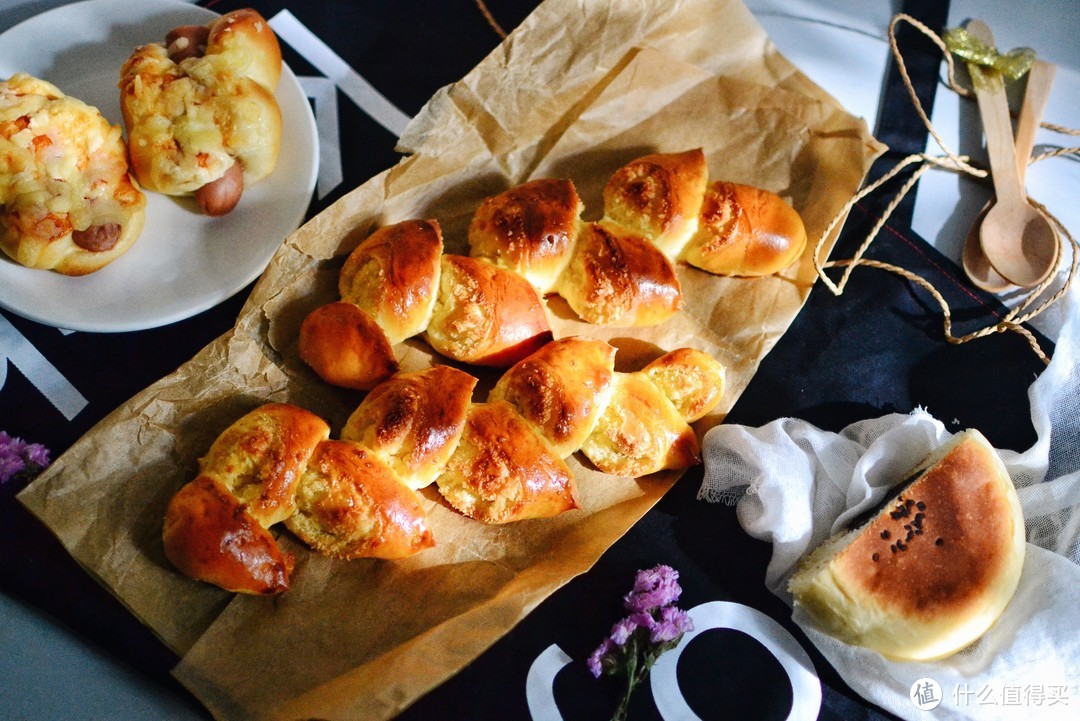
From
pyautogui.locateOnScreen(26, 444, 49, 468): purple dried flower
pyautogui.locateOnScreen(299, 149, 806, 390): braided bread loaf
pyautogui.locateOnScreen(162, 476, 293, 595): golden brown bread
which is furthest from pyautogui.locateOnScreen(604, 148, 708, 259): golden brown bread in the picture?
pyautogui.locateOnScreen(26, 444, 49, 468): purple dried flower

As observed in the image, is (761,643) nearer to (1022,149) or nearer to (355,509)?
(355,509)

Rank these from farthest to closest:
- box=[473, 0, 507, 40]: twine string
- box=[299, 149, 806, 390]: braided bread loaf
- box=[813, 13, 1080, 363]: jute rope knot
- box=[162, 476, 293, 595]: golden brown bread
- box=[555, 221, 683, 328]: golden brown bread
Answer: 1. box=[473, 0, 507, 40]: twine string
2. box=[813, 13, 1080, 363]: jute rope knot
3. box=[555, 221, 683, 328]: golden brown bread
4. box=[299, 149, 806, 390]: braided bread loaf
5. box=[162, 476, 293, 595]: golden brown bread

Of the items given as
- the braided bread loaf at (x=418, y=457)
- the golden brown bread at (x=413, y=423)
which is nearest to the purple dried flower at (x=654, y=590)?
the braided bread loaf at (x=418, y=457)

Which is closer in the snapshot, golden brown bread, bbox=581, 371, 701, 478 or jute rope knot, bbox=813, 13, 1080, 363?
golden brown bread, bbox=581, 371, 701, 478

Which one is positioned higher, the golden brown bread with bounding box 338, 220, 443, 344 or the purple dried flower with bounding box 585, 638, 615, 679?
the golden brown bread with bounding box 338, 220, 443, 344

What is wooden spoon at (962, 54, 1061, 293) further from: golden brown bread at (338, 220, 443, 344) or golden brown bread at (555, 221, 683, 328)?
golden brown bread at (338, 220, 443, 344)

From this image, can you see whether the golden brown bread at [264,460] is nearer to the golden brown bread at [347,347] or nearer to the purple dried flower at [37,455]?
the golden brown bread at [347,347]

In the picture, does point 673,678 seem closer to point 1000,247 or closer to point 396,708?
point 396,708
